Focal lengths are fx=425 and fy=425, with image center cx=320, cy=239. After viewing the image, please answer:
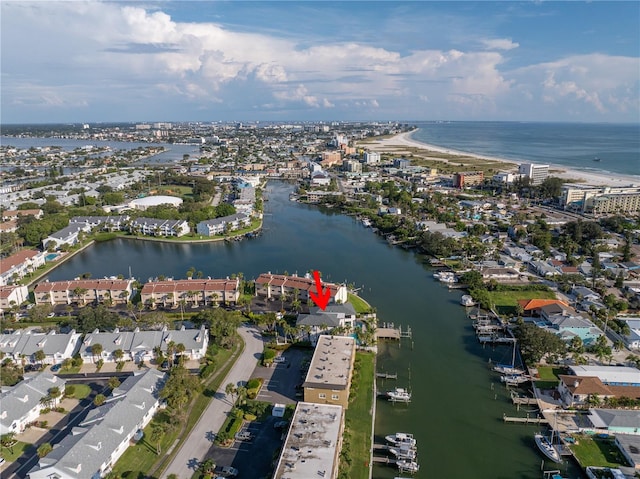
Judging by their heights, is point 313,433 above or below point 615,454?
above

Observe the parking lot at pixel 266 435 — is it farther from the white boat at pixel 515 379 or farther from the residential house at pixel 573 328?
the residential house at pixel 573 328

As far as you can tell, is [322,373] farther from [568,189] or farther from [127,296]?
[568,189]

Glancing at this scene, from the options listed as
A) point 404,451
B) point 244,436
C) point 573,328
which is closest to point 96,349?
point 244,436

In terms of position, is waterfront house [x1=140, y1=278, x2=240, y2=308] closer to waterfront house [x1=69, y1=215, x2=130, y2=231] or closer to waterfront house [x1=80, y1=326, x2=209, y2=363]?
waterfront house [x1=80, y1=326, x2=209, y2=363]

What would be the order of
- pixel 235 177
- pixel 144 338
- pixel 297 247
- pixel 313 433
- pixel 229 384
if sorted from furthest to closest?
pixel 235 177 → pixel 297 247 → pixel 144 338 → pixel 229 384 → pixel 313 433

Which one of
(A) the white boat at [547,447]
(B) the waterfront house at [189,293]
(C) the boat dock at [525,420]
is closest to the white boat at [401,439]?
(C) the boat dock at [525,420]

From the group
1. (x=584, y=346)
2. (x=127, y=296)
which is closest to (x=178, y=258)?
(x=127, y=296)

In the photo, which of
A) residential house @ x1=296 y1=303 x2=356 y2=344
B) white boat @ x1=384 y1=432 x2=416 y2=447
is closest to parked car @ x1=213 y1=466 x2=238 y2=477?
white boat @ x1=384 y1=432 x2=416 y2=447
